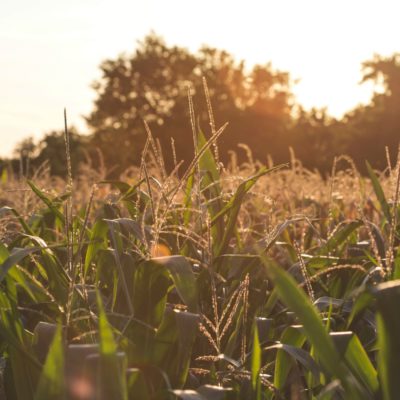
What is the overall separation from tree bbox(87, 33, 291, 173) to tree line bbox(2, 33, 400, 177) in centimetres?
6

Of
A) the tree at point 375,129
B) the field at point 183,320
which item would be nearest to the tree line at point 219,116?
the tree at point 375,129

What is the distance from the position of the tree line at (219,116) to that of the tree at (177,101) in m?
0.06

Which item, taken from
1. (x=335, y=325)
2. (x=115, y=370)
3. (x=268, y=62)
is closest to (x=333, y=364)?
(x=115, y=370)

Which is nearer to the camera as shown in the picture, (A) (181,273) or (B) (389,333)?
(B) (389,333)

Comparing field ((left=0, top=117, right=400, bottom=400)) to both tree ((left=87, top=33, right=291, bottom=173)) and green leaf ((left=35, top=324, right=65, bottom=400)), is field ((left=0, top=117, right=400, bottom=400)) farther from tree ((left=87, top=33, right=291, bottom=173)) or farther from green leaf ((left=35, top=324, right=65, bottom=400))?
tree ((left=87, top=33, right=291, bottom=173))

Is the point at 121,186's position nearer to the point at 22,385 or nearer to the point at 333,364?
the point at 22,385

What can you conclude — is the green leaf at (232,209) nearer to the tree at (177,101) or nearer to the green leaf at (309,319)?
the green leaf at (309,319)

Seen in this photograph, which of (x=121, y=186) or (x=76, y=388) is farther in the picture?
(x=121, y=186)

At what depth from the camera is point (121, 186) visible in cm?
284

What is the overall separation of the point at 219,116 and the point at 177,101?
3.74 m

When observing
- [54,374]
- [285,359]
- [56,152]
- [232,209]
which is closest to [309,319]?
[54,374]

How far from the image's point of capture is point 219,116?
46906 mm

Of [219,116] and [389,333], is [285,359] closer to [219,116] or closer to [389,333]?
[389,333]

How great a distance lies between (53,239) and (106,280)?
143 cm
